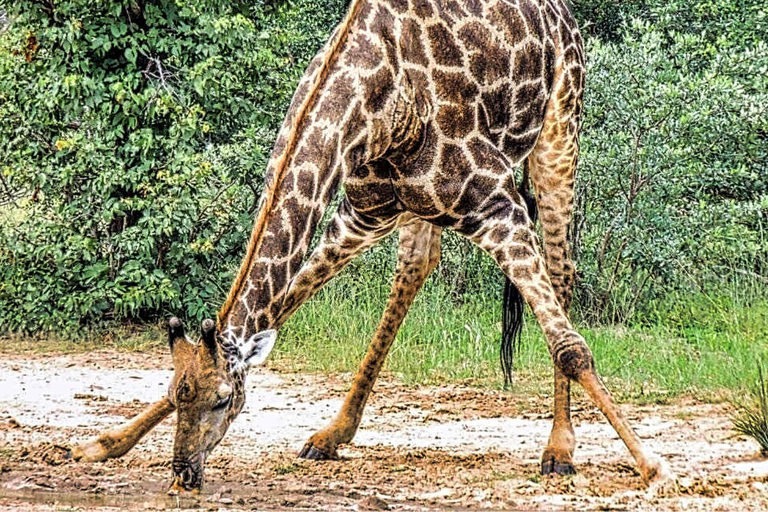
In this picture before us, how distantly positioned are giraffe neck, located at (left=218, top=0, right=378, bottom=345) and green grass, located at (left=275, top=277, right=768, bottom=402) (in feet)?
11.9

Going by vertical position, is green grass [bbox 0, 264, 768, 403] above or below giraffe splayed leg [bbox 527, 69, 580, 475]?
below

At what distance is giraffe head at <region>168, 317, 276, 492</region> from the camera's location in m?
4.38

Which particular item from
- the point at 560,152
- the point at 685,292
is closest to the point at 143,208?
the point at 560,152

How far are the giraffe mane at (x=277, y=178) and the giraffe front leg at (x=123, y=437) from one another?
0.57m

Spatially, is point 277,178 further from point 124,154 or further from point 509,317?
point 124,154

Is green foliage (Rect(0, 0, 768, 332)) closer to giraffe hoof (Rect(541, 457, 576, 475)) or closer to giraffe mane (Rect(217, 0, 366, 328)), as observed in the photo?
giraffe hoof (Rect(541, 457, 576, 475))

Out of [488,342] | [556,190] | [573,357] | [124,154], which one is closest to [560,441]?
[573,357]

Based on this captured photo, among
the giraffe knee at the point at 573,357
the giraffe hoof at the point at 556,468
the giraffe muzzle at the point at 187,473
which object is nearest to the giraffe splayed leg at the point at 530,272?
the giraffe knee at the point at 573,357

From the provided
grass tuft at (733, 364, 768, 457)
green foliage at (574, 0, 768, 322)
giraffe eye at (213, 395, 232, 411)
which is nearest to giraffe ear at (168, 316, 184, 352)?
giraffe eye at (213, 395, 232, 411)

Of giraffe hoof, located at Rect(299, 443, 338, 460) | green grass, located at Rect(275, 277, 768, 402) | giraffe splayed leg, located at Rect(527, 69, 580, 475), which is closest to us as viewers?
giraffe hoof, located at Rect(299, 443, 338, 460)

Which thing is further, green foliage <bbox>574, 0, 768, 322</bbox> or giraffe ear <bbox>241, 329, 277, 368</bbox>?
green foliage <bbox>574, 0, 768, 322</bbox>

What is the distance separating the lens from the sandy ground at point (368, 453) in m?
5.08

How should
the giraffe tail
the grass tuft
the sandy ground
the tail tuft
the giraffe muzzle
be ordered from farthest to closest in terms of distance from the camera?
1. the tail tuft
2. the giraffe tail
3. the grass tuft
4. the sandy ground
5. the giraffe muzzle

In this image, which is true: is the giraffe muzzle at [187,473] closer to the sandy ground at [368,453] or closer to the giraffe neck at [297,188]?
the sandy ground at [368,453]
